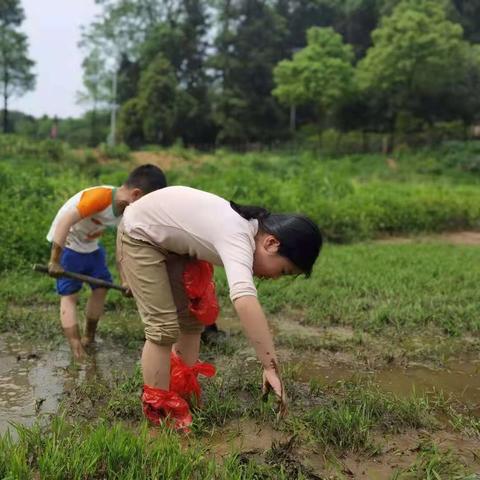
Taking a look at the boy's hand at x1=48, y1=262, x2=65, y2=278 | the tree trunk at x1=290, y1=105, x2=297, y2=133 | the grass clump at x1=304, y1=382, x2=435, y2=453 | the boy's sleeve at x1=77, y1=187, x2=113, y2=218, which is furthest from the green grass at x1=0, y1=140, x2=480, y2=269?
the tree trunk at x1=290, y1=105, x2=297, y2=133

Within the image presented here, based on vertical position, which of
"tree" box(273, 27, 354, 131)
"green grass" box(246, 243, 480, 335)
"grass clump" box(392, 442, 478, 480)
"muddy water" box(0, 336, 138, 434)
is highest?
"tree" box(273, 27, 354, 131)

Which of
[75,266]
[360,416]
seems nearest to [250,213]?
[360,416]

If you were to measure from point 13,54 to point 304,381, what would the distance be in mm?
38456

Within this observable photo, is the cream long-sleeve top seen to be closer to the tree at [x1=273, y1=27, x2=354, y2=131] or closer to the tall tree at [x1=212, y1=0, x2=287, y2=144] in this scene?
the tree at [x1=273, y1=27, x2=354, y2=131]

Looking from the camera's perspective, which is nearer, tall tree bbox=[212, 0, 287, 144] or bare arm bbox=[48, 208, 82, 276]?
bare arm bbox=[48, 208, 82, 276]

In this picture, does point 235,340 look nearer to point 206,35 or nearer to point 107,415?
point 107,415

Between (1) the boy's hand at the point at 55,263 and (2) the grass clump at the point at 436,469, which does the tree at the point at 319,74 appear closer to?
(1) the boy's hand at the point at 55,263

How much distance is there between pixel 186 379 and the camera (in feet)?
10.3

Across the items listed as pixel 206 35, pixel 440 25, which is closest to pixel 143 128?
pixel 206 35

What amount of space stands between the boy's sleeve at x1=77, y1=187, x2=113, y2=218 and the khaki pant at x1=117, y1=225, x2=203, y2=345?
0.95 meters

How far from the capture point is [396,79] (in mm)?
31188

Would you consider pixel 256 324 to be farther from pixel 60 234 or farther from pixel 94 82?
pixel 94 82

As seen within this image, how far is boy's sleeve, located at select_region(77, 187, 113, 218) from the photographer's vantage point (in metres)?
3.85

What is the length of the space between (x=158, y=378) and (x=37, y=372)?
1260 mm
